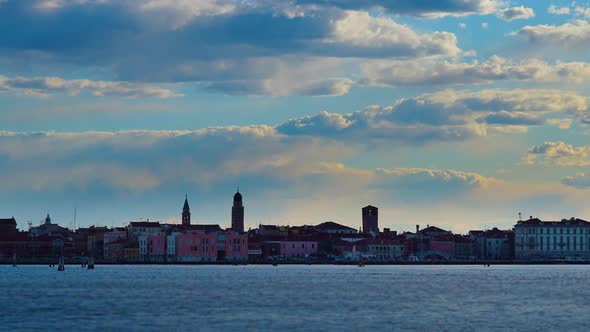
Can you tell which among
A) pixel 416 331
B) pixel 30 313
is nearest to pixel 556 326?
pixel 416 331

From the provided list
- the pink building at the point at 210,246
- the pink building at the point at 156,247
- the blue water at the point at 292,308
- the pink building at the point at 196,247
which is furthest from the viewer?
the pink building at the point at 156,247

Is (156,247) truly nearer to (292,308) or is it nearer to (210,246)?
(210,246)

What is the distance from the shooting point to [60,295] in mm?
78750

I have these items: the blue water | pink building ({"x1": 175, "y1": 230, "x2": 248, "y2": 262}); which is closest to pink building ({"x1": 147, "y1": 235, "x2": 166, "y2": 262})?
pink building ({"x1": 175, "y1": 230, "x2": 248, "y2": 262})

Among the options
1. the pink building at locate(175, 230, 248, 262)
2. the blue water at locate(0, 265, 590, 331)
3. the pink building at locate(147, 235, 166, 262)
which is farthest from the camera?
the pink building at locate(147, 235, 166, 262)

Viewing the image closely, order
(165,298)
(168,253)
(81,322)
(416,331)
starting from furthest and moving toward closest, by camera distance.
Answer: (168,253) → (165,298) → (81,322) → (416,331)

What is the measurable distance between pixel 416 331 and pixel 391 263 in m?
149

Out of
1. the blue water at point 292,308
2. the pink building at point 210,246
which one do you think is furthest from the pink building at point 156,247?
the blue water at point 292,308

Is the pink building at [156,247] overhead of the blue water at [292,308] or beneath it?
overhead

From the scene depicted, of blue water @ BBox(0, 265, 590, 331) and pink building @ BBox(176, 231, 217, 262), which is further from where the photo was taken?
pink building @ BBox(176, 231, 217, 262)

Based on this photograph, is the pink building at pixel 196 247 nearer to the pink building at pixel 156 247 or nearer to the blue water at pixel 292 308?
the pink building at pixel 156 247

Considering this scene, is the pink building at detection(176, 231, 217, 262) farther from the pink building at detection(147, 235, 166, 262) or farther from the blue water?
the blue water

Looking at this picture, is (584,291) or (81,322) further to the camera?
(584,291)

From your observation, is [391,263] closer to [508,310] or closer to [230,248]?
[230,248]
